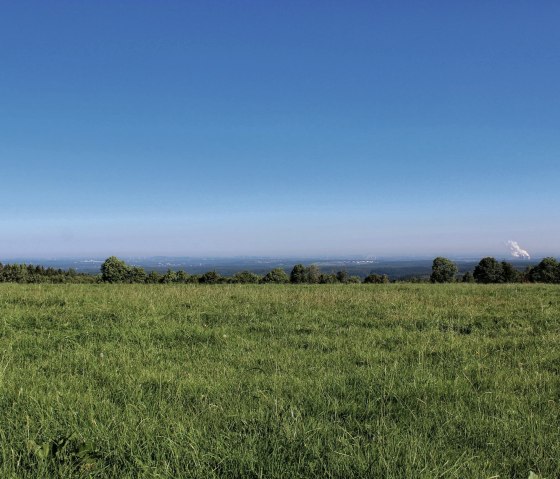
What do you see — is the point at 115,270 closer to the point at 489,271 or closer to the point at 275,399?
the point at 489,271

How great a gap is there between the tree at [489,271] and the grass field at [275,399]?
6662 cm

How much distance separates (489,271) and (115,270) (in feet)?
214

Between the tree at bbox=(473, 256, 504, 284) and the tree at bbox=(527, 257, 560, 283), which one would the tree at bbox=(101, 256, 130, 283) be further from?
the tree at bbox=(527, 257, 560, 283)

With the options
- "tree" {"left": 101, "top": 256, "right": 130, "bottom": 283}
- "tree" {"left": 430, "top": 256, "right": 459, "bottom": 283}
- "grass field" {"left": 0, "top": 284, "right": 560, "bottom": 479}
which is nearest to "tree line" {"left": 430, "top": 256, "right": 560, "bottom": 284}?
"tree" {"left": 430, "top": 256, "right": 459, "bottom": 283}

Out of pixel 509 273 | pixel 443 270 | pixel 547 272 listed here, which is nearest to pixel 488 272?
pixel 509 273

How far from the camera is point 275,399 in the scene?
15.9 ft

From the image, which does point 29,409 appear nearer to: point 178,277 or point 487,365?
point 487,365

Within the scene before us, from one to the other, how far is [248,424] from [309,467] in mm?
1089

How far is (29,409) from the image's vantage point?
182 inches

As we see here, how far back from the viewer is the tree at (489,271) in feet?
230

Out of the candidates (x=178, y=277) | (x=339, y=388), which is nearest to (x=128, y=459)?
(x=339, y=388)

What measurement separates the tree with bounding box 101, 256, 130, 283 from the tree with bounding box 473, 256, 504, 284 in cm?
6123

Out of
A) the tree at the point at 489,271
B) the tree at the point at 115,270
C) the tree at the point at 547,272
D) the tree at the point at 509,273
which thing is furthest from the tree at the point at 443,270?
the tree at the point at 115,270

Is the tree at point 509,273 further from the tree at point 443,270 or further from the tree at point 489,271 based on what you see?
the tree at point 443,270
